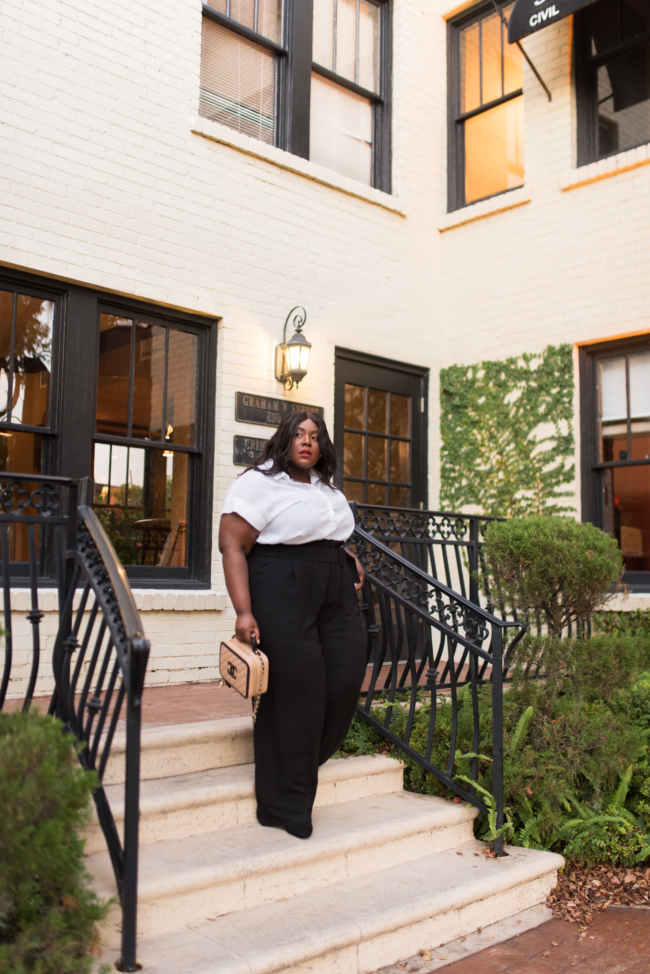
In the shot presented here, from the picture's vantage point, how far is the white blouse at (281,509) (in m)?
3.23

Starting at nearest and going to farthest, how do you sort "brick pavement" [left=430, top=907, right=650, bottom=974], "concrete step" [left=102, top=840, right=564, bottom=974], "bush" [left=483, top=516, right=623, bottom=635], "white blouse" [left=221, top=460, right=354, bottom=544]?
"concrete step" [left=102, top=840, right=564, bottom=974] → "brick pavement" [left=430, top=907, right=650, bottom=974] → "white blouse" [left=221, top=460, right=354, bottom=544] → "bush" [left=483, top=516, right=623, bottom=635]

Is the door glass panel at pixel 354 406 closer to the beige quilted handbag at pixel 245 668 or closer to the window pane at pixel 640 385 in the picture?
the window pane at pixel 640 385

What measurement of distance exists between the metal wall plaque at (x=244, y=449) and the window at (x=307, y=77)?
93.3 inches

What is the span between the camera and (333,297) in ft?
21.2

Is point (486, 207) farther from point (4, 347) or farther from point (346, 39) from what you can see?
point (4, 347)

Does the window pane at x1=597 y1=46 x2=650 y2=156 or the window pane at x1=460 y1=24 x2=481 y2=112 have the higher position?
the window pane at x1=460 y1=24 x2=481 y2=112

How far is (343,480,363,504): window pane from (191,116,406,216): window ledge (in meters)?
2.33

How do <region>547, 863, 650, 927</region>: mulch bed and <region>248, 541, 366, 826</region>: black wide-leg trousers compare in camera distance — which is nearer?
<region>248, 541, 366, 826</region>: black wide-leg trousers

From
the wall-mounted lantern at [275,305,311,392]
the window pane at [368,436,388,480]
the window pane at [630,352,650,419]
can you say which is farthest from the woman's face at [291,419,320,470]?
the window pane at [630,352,650,419]

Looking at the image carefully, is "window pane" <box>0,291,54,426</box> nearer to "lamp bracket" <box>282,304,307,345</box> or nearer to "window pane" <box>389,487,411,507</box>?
"lamp bracket" <box>282,304,307,345</box>

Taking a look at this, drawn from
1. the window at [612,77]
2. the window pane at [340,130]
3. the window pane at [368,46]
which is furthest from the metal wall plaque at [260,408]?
the window at [612,77]

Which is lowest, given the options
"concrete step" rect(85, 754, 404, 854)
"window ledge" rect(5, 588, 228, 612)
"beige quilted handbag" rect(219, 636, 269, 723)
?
"concrete step" rect(85, 754, 404, 854)

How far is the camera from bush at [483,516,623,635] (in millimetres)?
4500

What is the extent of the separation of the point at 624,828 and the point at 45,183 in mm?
4648
